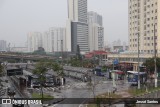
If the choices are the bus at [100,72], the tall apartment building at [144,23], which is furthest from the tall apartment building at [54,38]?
the bus at [100,72]

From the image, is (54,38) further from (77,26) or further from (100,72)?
(100,72)

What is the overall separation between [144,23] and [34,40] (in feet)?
434

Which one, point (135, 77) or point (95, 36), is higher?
point (95, 36)

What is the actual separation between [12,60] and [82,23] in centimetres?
4738

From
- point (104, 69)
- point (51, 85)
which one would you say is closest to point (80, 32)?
point (104, 69)

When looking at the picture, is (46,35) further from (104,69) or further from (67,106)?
(67,106)

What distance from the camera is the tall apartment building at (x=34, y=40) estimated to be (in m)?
184

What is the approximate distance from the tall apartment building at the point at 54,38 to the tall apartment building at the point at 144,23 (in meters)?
83.0

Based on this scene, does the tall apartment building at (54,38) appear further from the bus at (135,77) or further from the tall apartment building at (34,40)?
the bus at (135,77)

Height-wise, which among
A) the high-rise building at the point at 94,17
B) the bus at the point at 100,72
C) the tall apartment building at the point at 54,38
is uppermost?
the high-rise building at the point at 94,17

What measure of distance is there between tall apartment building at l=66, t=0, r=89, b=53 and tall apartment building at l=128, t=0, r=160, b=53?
6592 centimetres

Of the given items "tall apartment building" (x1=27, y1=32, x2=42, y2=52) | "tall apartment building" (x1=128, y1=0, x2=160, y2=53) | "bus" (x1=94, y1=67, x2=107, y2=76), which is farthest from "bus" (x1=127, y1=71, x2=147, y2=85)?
"tall apartment building" (x1=27, y1=32, x2=42, y2=52)

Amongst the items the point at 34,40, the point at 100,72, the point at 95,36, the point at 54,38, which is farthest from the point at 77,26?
the point at 100,72

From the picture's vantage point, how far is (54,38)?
158750mm
